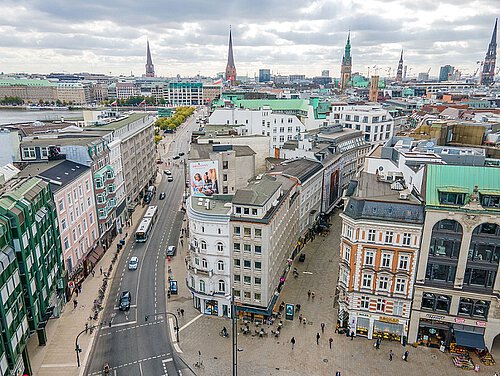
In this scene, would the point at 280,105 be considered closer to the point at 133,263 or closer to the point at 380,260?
the point at 133,263

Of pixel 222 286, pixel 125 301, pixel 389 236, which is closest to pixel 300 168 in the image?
pixel 222 286

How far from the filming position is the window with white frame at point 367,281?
6259cm

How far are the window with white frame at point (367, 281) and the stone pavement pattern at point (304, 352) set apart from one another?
9.38 metres

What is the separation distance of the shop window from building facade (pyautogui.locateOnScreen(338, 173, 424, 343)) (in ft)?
10.1

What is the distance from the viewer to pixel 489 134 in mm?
101125

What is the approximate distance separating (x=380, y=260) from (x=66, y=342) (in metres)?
50.8

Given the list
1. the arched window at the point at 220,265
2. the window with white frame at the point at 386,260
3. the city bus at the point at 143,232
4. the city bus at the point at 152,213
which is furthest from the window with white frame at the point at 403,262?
the city bus at the point at 152,213

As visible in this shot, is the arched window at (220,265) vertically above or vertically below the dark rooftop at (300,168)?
below

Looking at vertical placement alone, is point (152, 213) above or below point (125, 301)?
above

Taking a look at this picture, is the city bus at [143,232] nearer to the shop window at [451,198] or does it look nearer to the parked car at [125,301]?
the parked car at [125,301]

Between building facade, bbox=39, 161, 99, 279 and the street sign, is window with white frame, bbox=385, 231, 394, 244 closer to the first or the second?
the street sign

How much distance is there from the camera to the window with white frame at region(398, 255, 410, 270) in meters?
60.3

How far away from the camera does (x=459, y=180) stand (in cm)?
5903

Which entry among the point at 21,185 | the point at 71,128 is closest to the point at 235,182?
the point at 21,185
